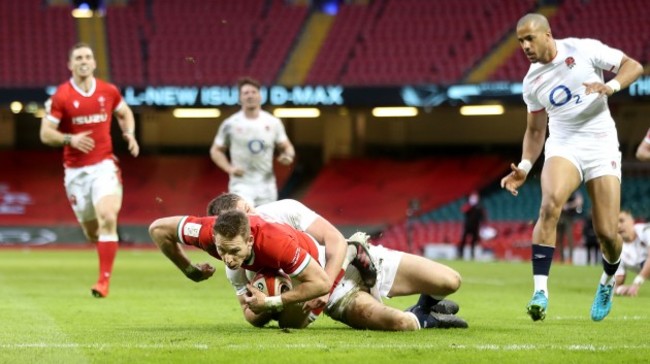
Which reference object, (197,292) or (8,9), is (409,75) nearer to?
(8,9)

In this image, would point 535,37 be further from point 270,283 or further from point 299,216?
point 270,283

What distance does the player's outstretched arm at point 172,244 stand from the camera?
7293 mm

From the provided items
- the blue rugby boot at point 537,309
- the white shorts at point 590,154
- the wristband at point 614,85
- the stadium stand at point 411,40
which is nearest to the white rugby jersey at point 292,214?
the blue rugby boot at point 537,309

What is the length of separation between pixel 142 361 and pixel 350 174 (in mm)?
27653

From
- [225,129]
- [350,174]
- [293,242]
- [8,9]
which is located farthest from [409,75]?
[293,242]

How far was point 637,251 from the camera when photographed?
516 inches

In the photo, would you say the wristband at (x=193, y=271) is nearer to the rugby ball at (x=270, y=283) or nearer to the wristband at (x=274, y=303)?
the rugby ball at (x=270, y=283)

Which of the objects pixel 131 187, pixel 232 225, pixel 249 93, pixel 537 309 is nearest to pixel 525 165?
pixel 537 309

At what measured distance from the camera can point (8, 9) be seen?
33.9 metres

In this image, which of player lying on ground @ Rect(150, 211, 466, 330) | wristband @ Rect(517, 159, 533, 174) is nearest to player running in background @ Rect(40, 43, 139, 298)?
player lying on ground @ Rect(150, 211, 466, 330)

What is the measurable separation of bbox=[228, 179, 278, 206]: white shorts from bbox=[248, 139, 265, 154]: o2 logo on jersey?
0.39m

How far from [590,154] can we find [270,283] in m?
2.72

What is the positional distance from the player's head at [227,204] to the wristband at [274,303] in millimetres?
564

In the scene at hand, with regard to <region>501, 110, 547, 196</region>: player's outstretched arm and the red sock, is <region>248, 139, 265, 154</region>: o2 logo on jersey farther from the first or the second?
<region>501, 110, 547, 196</region>: player's outstretched arm
